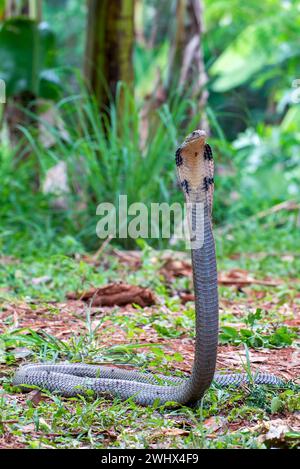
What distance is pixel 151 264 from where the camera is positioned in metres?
5.68

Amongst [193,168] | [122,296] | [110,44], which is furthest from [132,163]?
[193,168]

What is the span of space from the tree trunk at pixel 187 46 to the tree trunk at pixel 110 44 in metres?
0.65

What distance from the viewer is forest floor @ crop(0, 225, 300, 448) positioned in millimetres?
2807

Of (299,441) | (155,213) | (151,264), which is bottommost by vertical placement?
(299,441)

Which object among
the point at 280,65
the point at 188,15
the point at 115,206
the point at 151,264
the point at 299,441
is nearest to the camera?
the point at 299,441

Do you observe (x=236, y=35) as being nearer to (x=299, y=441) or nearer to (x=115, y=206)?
(x=115, y=206)

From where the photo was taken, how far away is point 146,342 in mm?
4059

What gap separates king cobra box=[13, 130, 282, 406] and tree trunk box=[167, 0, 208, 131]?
489 cm

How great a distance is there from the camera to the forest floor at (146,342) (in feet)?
9.21

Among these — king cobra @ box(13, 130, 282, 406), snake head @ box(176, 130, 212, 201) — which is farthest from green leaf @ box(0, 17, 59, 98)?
snake head @ box(176, 130, 212, 201)

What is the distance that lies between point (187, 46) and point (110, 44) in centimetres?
96

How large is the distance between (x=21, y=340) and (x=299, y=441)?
1.53 m

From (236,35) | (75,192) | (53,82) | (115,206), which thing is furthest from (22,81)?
(236,35)

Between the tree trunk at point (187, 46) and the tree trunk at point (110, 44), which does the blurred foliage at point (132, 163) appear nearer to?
the tree trunk at point (187, 46)
